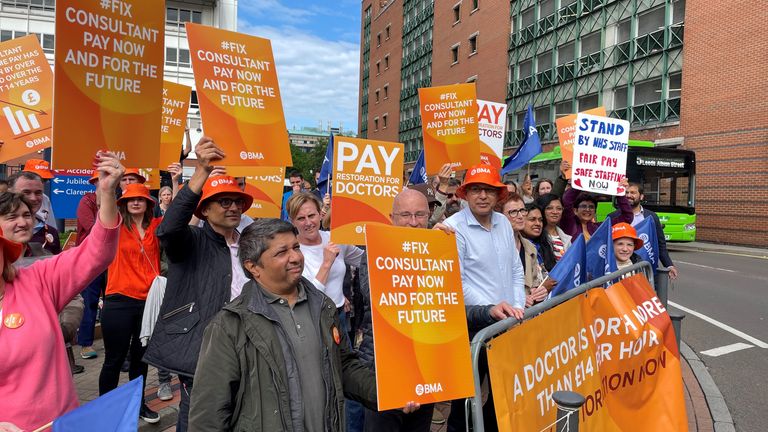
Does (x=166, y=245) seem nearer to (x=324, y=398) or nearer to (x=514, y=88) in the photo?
(x=324, y=398)

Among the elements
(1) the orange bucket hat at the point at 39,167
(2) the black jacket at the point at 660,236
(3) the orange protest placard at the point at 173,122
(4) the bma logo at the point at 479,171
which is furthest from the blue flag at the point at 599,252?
(1) the orange bucket hat at the point at 39,167

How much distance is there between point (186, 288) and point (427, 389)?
1483 mm

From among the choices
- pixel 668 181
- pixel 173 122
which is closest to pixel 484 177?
pixel 173 122

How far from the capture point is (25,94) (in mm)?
6297

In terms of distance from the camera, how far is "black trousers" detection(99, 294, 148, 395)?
3932 millimetres

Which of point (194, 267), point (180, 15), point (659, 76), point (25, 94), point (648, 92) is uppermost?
point (180, 15)

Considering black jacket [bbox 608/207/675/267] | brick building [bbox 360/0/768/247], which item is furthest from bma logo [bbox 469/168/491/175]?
A: brick building [bbox 360/0/768/247]

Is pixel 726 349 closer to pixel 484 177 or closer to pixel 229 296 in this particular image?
pixel 484 177

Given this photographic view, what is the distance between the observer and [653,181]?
53.1ft

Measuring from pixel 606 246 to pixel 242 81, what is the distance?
3.08m

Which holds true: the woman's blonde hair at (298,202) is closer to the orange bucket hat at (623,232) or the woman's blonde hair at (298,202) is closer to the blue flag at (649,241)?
the orange bucket hat at (623,232)

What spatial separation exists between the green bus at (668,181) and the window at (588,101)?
11.4 metres

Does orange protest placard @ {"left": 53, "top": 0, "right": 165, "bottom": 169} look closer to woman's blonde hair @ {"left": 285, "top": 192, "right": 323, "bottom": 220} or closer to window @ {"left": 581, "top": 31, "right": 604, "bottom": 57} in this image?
woman's blonde hair @ {"left": 285, "top": 192, "right": 323, "bottom": 220}

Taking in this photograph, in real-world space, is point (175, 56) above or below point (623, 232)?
above
